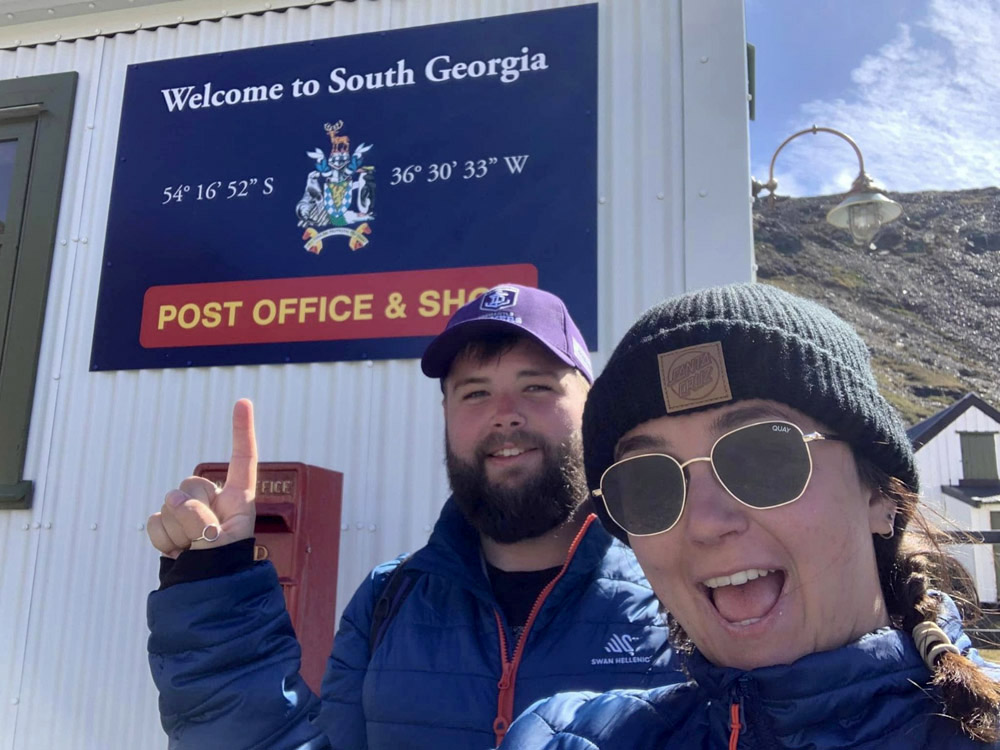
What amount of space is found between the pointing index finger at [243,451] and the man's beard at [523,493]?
26.8 inches

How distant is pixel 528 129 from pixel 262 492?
1.84 metres

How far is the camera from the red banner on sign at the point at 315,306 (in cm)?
341

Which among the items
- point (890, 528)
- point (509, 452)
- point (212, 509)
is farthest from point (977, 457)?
point (212, 509)

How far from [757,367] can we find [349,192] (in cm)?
274

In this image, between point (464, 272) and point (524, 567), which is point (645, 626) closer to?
point (524, 567)

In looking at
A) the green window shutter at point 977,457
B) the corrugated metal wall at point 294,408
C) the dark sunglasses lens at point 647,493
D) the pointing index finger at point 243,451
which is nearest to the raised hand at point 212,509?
the pointing index finger at point 243,451

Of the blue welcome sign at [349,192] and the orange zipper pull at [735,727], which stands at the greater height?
the blue welcome sign at [349,192]

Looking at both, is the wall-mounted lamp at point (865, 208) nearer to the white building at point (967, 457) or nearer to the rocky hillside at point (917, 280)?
the white building at point (967, 457)

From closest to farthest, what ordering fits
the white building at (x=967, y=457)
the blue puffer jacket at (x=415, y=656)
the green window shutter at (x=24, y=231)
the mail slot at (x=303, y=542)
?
the blue puffer jacket at (x=415, y=656)
the mail slot at (x=303, y=542)
the green window shutter at (x=24, y=231)
the white building at (x=967, y=457)

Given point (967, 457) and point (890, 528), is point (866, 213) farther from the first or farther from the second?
point (967, 457)

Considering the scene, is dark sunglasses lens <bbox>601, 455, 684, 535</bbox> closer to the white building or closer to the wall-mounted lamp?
the wall-mounted lamp

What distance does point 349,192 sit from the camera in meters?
3.61

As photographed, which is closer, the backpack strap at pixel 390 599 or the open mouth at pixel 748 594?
the open mouth at pixel 748 594

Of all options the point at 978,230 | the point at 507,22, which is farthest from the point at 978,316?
the point at 507,22
